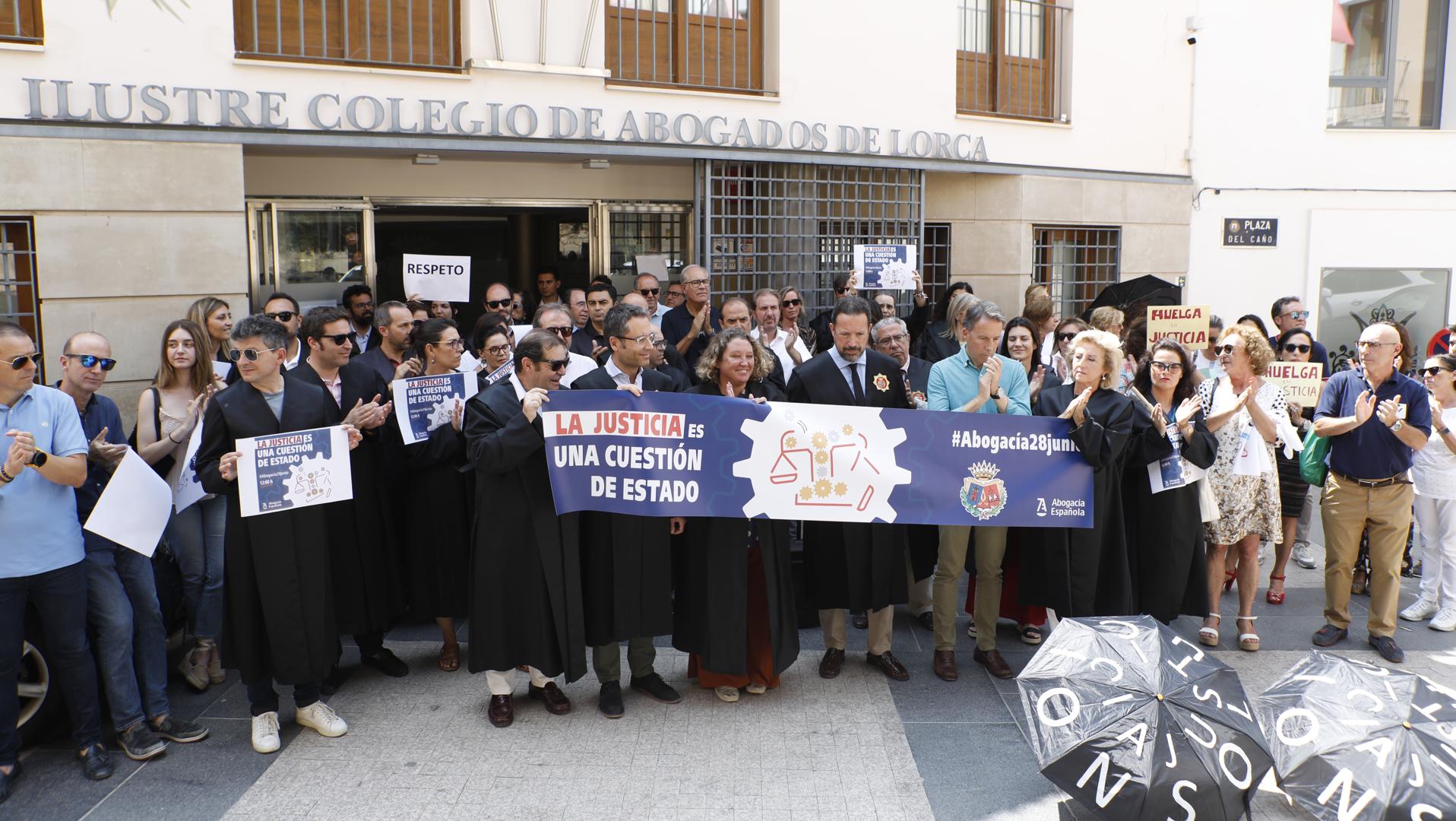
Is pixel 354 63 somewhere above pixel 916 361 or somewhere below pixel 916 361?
above

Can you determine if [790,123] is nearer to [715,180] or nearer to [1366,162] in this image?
[715,180]

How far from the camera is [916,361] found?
7102 millimetres

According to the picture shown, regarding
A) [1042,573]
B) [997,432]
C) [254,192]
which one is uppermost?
[254,192]

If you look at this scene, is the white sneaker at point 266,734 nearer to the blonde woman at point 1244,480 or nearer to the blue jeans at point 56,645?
the blue jeans at point 56,645

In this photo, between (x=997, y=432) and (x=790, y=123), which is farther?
(x=790, y=123)

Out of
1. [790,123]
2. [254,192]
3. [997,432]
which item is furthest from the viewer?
[790,123]

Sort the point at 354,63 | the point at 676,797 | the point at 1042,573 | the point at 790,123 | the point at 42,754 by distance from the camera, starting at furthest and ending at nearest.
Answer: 1. the point at 790,123
2. the point at 354,63
3. the point at 1042,573
4. the point at 42,754
5. the point at 676,797

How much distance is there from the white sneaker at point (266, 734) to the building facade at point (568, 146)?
13.4ft

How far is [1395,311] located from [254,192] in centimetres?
1385

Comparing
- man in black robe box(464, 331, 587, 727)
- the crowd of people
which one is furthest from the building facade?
man in black robe box(464, 331, 587, 727)

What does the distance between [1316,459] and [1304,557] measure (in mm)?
2072

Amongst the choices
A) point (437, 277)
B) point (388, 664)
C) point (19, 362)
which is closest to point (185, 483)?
point (19, 362)

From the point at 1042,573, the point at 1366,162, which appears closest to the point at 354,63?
the point at 1042,573

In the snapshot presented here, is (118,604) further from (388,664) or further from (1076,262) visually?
(1076,262)
